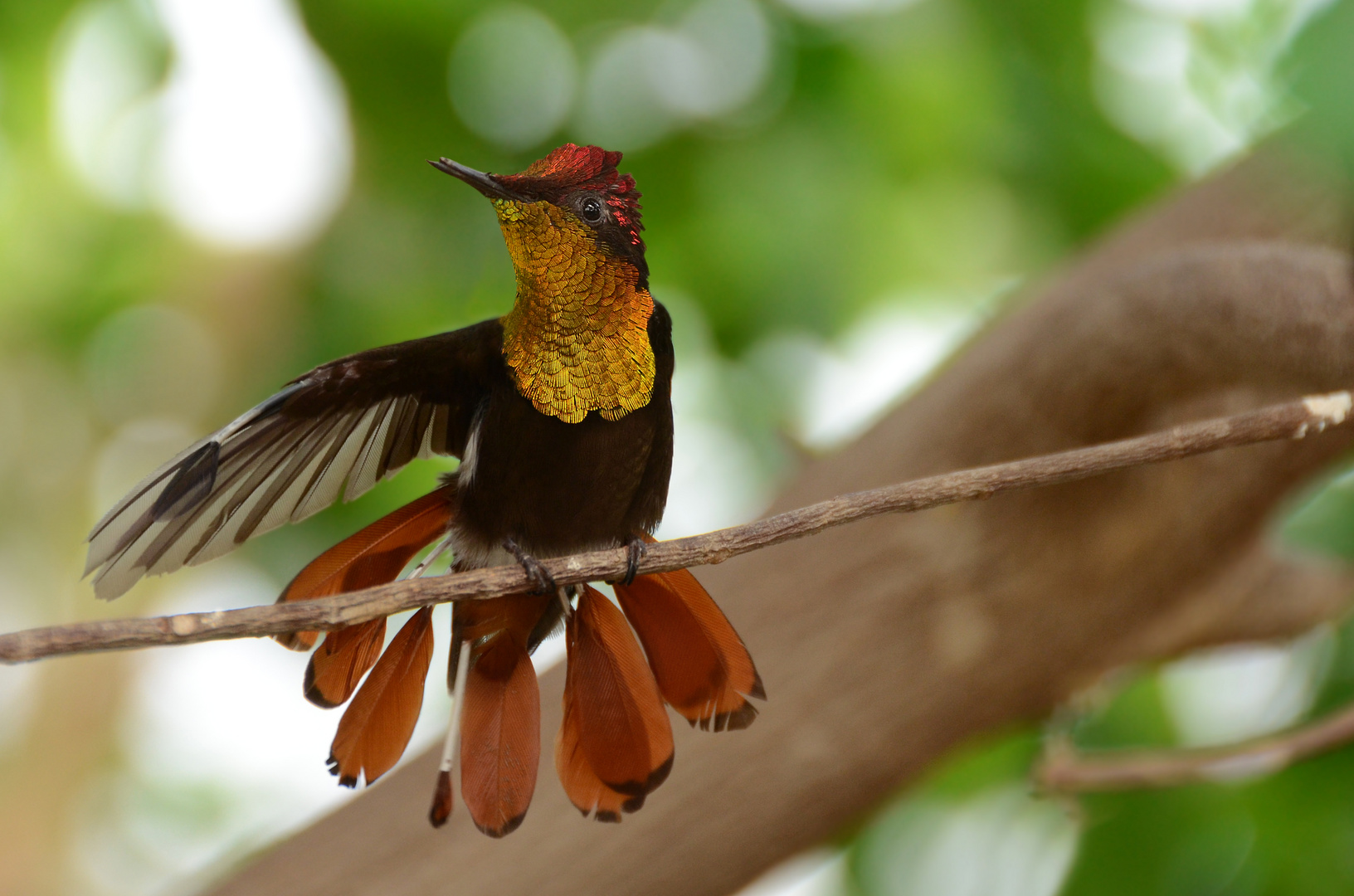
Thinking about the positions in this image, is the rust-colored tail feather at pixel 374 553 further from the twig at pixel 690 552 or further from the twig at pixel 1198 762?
the twig at pixel 1198 762

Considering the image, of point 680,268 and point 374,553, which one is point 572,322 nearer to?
point 374,553

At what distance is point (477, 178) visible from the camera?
24.2 inches

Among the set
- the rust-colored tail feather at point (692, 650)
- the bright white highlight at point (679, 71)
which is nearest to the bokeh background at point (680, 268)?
the bright white highlight at point (679, 71)

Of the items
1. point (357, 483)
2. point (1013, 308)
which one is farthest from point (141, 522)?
point (1013, 308)

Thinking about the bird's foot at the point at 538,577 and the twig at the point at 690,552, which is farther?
the bird's foot at the point at 538,577

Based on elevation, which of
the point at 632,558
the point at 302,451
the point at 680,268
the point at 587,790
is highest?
the point at 680,268

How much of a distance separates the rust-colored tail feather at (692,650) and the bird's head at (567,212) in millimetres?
238

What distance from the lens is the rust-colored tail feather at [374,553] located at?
748 millimetres

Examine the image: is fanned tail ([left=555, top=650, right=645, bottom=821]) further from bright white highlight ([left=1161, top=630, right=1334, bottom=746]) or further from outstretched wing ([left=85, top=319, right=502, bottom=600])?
bright white highlight ([left=1161, top=630, right=1334, bottom=746])

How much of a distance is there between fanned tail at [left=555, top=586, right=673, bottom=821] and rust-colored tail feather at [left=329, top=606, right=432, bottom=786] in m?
0.11

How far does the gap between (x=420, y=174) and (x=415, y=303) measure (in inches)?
8.9

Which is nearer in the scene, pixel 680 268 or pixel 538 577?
pixel 538 577

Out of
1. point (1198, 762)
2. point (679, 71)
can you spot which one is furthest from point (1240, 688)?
point (679, 71)

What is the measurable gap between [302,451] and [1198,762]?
1.19m
